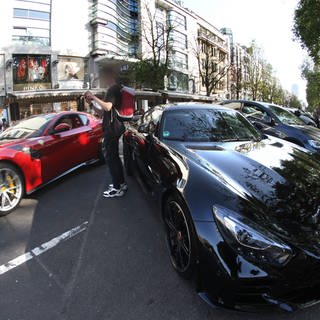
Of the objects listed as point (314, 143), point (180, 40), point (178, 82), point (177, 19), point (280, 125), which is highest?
point (177, 19)

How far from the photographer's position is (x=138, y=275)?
2.62m

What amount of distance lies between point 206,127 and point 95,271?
2.05 m

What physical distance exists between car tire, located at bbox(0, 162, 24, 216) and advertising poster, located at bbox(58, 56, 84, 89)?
28.7 metres

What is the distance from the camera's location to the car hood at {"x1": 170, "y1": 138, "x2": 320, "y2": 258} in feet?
6.63

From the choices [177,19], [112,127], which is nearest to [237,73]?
[177,19]

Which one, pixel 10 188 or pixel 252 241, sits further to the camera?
pixel 10 188

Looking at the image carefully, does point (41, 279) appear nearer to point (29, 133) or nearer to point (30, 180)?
point (30, 180)

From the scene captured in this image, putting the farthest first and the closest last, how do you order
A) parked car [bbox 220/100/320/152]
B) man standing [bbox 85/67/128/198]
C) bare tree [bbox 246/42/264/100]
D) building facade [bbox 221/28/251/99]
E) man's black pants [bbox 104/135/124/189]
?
building facade [bbox 221/28/251/99] → bare tree [bbox 246/42/264/100] → parked car [bbox 220/100/320/152] → man's black pants [bbox 104/135/124/189] → man standing [bbox 85/67/128/198]

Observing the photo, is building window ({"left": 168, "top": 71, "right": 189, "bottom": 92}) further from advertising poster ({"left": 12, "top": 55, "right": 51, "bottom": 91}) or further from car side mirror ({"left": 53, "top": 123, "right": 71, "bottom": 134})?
car side mirror ({"left": 53, "top": 123, "right": 71, "bottom": 134})

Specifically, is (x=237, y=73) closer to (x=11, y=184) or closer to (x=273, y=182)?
(x=11, y=184)

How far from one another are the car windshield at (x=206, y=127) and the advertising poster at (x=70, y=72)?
2943 cm

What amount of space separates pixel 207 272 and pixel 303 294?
0.57 m

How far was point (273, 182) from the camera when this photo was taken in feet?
8.16

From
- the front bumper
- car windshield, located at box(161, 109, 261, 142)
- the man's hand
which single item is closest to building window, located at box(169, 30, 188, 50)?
the man's hand
